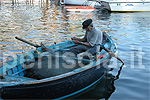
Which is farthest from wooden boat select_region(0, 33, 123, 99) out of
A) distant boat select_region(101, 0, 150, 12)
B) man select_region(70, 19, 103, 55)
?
distant boat select_region(101, 0, 150, 12)

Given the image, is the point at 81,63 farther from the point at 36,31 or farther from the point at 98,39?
the point at 36,31

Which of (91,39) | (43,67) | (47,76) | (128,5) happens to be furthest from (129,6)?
(47,76)

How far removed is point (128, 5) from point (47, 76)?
3277 centimetres

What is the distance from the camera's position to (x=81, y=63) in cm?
897

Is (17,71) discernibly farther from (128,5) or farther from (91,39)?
(128,5)

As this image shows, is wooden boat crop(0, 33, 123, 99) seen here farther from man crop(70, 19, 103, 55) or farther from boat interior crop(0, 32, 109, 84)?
man crop(70, 19, 103, 55)

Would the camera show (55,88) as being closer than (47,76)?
Yes

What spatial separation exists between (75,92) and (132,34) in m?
13.8

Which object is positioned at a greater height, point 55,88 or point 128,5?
point 128,5

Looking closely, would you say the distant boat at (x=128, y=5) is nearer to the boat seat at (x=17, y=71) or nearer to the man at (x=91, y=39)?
the man at (x=91, y=39)

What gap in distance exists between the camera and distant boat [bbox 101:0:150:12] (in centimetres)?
3712

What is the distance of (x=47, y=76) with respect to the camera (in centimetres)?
792

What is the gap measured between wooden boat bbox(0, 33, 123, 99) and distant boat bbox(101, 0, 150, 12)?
96.8 feet

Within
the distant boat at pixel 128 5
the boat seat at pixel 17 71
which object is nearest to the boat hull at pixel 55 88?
the boat seat at pixel 17 71
